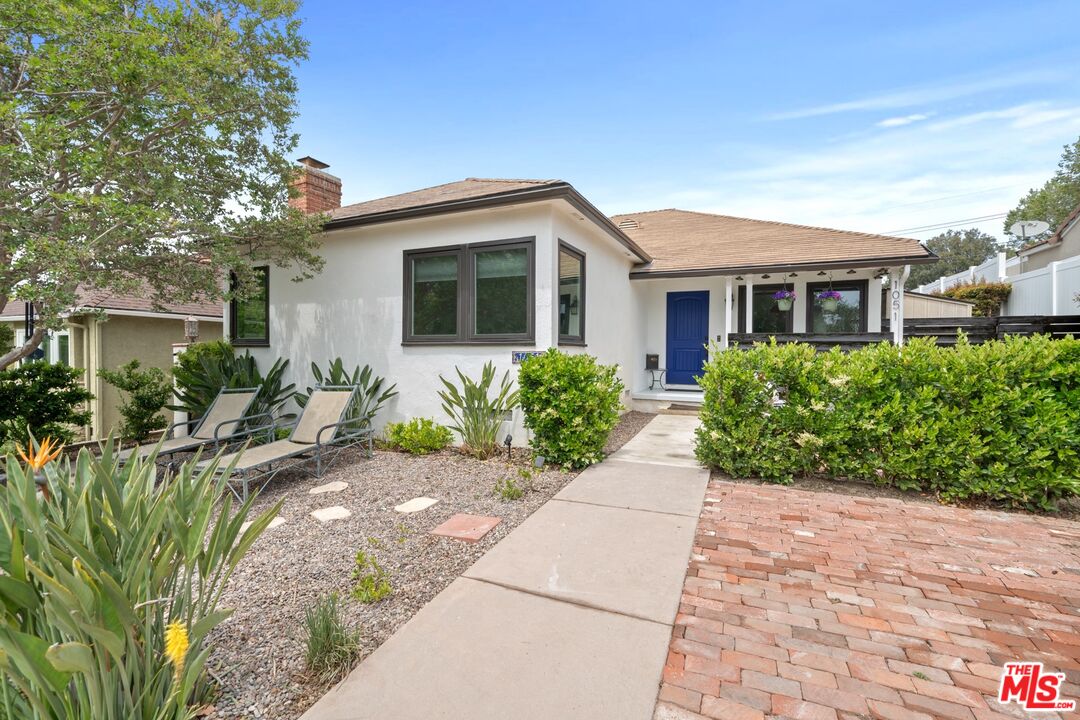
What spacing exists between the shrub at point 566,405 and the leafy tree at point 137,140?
4.14 meters

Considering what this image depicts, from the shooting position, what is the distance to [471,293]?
6.70 metres

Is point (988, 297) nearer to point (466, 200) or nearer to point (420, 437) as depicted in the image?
point (466, 200)

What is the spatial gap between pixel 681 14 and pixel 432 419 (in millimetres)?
7634

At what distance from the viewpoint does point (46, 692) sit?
131 cm

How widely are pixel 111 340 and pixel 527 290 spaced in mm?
10039

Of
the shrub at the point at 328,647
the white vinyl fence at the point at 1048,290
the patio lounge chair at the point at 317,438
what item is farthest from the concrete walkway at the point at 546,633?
the white vinyl fence at the point at 1048,290

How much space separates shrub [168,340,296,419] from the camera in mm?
7266

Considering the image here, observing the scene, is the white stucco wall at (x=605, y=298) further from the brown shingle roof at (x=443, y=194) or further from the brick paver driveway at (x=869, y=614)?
the brick paver driveway at (x=869, y=614)

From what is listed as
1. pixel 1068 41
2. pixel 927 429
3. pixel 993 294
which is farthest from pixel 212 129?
pixel 993 294

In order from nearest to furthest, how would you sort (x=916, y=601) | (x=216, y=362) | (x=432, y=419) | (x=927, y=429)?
(x=916, y=601), (x=927, y=429), (x=432, y=419), (x=216, y=362)

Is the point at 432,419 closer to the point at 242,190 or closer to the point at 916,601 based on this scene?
the point at 242,190

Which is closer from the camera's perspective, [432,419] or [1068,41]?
[432,419]

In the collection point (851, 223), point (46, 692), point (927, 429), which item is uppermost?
point (851, 223)

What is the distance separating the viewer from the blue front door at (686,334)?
10750 millimetres
